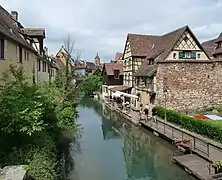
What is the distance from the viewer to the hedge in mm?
16594

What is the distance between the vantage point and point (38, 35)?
24.0 metres

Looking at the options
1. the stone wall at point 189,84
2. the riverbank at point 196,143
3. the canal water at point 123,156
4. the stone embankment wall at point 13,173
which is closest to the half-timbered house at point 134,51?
the stone wall at point 189,84

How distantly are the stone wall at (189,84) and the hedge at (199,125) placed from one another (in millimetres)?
2502

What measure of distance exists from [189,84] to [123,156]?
12.6 m

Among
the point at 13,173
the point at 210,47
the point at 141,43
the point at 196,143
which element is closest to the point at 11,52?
the point at 13,173

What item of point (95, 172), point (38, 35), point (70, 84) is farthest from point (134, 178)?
point (38, 35)

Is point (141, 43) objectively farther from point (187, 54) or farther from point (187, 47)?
point (187, 54)

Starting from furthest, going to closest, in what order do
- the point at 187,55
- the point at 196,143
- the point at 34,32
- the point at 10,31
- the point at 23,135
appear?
the point at 187,55
the point at 34,32
the point at 10,31
the point at 196,143
the point at 23,135

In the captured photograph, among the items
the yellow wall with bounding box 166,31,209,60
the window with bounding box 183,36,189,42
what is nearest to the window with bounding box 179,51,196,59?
the yellow wall with bounding box 166,31,209,60

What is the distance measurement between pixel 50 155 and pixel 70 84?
14456 mm

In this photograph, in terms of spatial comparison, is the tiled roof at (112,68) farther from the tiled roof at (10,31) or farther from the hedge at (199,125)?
the tiled roof at (10,31)

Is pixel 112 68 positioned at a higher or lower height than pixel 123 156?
higher

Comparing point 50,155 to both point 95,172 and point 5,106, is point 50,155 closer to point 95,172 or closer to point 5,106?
point 5,106

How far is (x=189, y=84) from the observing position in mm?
26125
